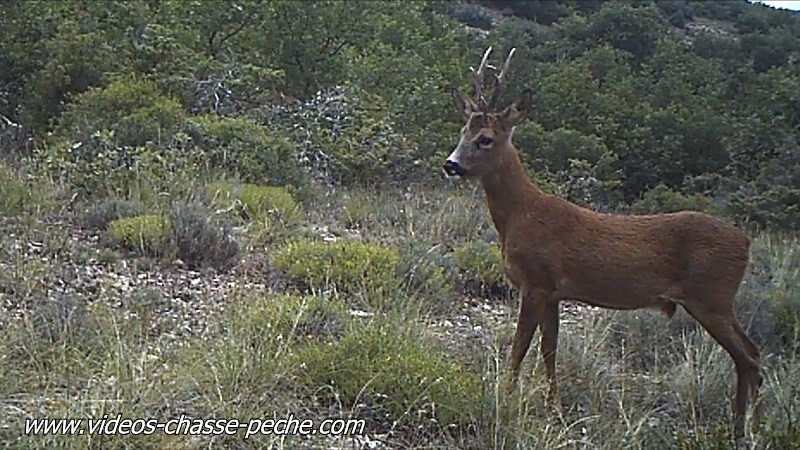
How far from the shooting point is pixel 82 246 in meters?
7.64

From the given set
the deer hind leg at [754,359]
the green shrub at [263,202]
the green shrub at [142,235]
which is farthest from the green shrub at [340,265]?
the deer hind leg at [754,359]

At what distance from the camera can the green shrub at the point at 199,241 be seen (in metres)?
7.81

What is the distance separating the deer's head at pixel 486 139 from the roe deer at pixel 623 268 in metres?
0.22

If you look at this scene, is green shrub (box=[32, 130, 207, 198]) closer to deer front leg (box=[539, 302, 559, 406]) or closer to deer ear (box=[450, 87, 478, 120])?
deer ear (box=[450, 87, 478, 120])

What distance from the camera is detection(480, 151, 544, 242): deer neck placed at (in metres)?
5.87

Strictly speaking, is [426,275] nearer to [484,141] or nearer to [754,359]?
[484,141]

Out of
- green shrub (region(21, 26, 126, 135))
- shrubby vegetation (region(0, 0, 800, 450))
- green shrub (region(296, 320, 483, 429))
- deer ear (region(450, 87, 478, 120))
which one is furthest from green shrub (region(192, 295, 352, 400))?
green shrub (region(21, 26, 126, 135))

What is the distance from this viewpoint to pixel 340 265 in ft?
24.6

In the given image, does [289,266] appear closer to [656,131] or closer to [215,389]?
[215,389]

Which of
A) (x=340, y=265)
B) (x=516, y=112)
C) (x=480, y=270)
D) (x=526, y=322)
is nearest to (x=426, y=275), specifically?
(x=340, y=265)

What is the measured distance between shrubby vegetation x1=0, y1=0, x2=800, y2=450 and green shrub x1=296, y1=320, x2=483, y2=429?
0.01m

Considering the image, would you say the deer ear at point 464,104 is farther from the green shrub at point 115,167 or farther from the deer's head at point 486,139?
the green shrub at point 115,167

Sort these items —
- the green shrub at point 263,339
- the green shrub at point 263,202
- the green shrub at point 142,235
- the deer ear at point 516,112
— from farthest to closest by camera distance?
1. the green shrub at point 263,202
2. the green shrub at point 142,235
3. the deer ear at point 516,112
4. the green shrub at point 263,339

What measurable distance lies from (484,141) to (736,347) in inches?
71.6
